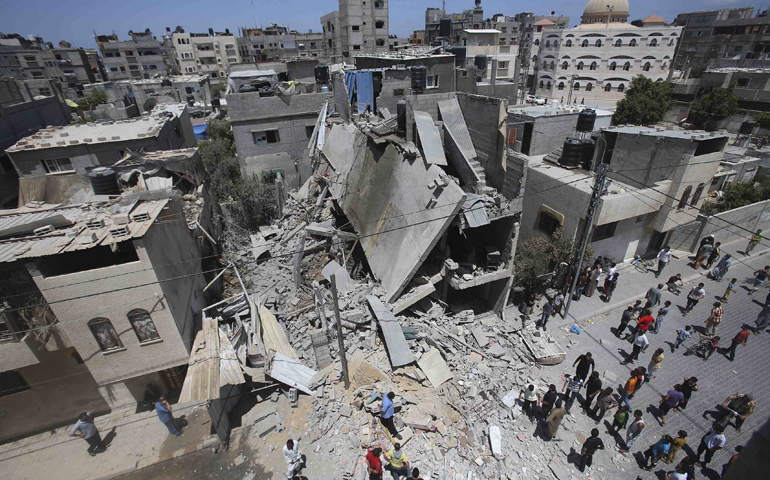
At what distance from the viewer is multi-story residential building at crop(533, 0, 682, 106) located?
1954 inches

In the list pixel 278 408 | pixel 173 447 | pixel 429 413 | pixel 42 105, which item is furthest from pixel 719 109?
pixel 42 105

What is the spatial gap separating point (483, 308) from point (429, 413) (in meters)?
6.47

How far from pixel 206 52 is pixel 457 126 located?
71.9 metres

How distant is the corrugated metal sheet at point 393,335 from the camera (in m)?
9.89

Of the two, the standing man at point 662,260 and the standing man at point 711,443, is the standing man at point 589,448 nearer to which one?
Result: the standing man at point 711,443

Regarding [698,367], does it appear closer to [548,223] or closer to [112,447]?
[548,223]

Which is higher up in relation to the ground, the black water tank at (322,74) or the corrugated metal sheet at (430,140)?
the black water tank at (322,74)

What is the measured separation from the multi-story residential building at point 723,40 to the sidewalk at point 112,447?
62.1m

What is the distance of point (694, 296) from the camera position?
45.0ft

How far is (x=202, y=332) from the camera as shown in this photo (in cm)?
1092

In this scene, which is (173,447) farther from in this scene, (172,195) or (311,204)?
(311,204)

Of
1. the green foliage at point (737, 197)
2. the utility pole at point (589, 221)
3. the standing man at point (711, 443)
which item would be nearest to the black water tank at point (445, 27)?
the green foliage at point (737, 197)

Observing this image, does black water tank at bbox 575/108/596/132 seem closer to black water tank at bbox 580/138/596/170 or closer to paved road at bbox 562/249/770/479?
black water tank at bbox 580/138/596/170

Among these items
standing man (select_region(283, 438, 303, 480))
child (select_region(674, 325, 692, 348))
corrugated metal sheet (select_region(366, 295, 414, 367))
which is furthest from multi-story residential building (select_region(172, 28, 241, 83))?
child (select_region(674, 325, 692, 348))
